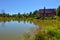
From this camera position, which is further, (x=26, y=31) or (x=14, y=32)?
(x=14, y=32)

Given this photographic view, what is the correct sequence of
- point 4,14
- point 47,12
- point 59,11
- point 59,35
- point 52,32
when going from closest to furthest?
1. point 59,35
2. point 52,32
3. point 59,11
4. point 4,14
5. point 47,12

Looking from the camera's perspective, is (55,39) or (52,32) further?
(52,32)

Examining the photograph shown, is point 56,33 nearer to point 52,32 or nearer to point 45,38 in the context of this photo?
point 52,32

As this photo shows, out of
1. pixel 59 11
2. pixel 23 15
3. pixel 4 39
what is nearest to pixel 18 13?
pixel 23 15

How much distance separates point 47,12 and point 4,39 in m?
58.1

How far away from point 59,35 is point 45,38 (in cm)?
76

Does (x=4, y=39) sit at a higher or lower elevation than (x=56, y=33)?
lower

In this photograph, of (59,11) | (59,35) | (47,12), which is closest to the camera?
(59,35)

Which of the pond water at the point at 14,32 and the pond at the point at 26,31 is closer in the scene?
the pond at the point at 26,31

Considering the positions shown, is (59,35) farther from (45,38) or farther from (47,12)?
(47,12)

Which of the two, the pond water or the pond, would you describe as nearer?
the pond

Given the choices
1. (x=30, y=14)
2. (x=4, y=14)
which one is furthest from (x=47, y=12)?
(x=4, y=14)

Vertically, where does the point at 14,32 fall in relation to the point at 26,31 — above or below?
below

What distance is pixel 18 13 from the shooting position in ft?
171
